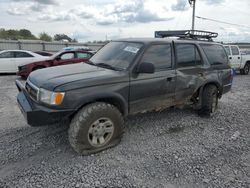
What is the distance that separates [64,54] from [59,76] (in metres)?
7.05

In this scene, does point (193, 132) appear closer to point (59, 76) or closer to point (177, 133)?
point (177, 133)

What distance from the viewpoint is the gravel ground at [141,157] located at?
271 centimetres

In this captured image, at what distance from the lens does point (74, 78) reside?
305cm

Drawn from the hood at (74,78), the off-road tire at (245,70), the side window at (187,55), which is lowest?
the off-road tire at (245,70)

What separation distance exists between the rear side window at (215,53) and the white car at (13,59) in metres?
8.81

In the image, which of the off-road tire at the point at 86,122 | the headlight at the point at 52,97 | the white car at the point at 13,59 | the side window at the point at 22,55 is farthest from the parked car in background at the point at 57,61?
the headlight at the point at 52,97

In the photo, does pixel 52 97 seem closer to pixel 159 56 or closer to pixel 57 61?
pixel 159 56

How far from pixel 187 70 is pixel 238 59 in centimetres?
980

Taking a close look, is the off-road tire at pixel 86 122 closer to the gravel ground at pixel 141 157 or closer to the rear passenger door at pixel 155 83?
the gravel ground at pixel 141 157

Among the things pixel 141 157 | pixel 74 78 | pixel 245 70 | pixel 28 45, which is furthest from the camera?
pixel 28 45

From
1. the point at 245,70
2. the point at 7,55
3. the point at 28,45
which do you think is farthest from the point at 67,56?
the point at 28,45

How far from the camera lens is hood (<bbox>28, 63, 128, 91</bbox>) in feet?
9.59

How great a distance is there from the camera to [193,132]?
13.6 feet

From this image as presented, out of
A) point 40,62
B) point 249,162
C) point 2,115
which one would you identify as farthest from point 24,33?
point 249,162
